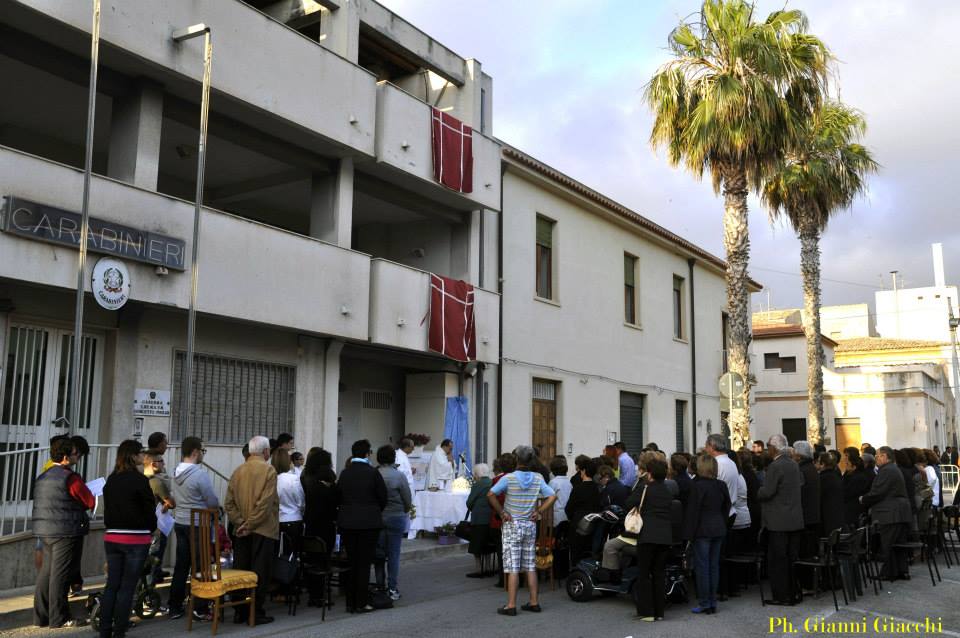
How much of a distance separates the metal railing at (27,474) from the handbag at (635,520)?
4.72m

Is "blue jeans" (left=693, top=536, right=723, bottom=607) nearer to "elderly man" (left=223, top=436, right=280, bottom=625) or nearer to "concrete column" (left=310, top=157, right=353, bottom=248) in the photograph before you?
"elderly man" (left=223, top=436, right=280, bottom=625)

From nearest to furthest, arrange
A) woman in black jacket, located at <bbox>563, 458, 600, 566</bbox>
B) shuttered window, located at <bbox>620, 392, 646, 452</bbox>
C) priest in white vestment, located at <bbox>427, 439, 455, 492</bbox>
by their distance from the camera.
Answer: woman in black jacket, located at <bbox>563, 458, 600, 566</bbox> < priest in white vestment, located at <bbox>427, 439, 455, 492</bbox> < shuttered window, located at <bbox>620, 392, 646, 452</bbox>

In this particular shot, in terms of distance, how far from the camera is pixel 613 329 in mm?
22875

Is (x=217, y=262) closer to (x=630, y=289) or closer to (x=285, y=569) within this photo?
(x=285, y=569)

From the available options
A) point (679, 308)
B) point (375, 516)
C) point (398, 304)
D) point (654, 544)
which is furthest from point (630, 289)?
point (375, 516)

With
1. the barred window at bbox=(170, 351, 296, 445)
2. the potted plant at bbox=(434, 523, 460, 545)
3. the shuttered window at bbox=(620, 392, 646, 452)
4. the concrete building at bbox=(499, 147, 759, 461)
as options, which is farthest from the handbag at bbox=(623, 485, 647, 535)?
the shuttered window at bbox=(620, 392, 646, 452)

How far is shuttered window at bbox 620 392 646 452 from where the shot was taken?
2353 centimetres

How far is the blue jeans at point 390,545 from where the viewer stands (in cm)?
945

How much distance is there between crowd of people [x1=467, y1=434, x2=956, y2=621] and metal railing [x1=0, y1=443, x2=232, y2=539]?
366 centimetres

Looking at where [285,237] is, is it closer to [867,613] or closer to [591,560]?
[591,560]

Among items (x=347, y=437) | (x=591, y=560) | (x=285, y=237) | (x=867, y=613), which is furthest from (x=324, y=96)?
(x=867, y=613)

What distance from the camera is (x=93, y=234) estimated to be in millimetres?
10438

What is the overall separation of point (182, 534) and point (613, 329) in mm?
15659

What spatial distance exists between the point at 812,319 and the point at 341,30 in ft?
62.3
